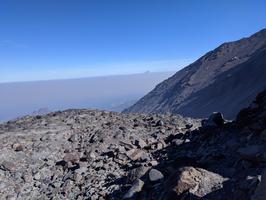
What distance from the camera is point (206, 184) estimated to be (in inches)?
287

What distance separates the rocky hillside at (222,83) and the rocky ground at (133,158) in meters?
48.1

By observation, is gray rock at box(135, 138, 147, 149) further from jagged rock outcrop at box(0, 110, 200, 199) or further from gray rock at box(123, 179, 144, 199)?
gray rock at box(123, 179, 144, 199)

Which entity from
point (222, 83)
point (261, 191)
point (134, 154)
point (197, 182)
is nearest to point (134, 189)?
point (197, 182)

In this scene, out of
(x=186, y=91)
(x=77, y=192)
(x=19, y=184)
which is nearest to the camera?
(x=77, y=192)

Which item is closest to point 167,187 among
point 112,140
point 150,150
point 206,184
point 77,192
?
point 206,184

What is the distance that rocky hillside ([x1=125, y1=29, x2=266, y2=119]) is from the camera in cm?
7706

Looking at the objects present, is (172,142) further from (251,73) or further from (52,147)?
(251,73)

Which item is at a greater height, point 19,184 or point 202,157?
point 202,157

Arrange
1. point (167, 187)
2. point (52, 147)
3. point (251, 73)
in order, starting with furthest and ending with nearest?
point (251, 73) < point (52, 147) < point (167, 187)

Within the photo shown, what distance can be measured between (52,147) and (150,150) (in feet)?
11.6

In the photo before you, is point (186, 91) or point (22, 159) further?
point (186, 91)

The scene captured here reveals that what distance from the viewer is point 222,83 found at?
92.9 meters

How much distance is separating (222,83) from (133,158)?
83703 mm

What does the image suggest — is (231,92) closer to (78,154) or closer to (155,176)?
(78,154)
